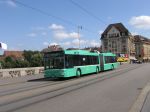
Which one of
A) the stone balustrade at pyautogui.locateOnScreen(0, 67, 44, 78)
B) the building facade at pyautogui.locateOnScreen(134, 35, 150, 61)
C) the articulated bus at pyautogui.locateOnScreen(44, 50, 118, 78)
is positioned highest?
the building facade at pyautogui.locateOnScreen(134, 35, 150, 61)

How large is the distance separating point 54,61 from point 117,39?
122m

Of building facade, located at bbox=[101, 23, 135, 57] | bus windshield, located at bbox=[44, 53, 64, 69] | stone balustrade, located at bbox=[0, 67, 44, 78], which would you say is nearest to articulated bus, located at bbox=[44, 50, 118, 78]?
bus windshield, located at bbox=[44, 53, 64, 69]

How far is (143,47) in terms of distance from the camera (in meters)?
170

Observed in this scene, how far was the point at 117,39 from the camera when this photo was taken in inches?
5723

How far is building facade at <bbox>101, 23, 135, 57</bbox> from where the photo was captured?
142875 mm

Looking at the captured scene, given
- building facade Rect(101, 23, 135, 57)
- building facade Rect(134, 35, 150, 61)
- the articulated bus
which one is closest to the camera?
the articulated bus

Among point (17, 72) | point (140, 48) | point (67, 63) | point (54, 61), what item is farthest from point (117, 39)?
point (54, 61)

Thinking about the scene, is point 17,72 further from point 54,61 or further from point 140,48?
point 140,48

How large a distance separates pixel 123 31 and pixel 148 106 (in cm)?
13533

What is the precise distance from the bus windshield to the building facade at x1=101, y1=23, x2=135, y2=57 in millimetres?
118658

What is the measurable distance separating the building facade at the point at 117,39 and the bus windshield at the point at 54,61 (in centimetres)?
11866

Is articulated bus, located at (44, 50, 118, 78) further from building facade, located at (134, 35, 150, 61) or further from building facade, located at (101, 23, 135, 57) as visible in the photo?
building facade, located at (134, 35, 150, 61)

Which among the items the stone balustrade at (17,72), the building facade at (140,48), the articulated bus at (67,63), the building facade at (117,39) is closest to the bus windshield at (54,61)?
the articulated bus at (67,63)

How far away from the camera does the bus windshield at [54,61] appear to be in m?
25.2
